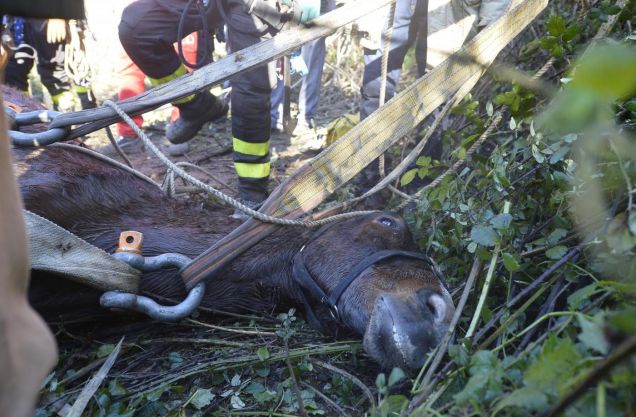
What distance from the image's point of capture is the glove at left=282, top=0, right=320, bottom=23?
137 inches

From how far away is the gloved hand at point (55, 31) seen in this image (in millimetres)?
5386

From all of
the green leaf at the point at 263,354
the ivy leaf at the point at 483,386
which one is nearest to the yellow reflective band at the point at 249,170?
the green leaf at the point at 263,354

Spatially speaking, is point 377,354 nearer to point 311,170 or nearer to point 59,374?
point 311,170

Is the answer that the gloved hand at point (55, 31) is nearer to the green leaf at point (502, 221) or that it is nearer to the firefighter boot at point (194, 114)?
the firefighter boot at point (194, 114)

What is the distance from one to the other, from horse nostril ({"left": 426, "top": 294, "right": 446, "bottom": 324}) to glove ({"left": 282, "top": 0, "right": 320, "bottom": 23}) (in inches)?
84.7

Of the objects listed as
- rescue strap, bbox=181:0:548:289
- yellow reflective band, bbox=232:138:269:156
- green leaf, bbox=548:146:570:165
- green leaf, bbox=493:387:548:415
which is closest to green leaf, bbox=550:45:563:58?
rescue strap, bbox=181:0:548:289

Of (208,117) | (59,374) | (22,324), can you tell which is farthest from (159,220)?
(208,117)

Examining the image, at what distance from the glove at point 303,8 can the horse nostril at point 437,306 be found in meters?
2.15

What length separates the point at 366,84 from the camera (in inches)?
164

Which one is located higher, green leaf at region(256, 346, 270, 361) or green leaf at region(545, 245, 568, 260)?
green leaf at region(545, 245, 568, 260)

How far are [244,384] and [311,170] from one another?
2.79 ft

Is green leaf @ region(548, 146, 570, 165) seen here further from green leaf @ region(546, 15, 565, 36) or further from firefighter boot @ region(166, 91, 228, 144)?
firefighter boot @ region(166, 91, 228, 144)

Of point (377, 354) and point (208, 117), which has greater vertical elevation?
point (377, 354)

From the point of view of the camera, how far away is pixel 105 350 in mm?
2281
